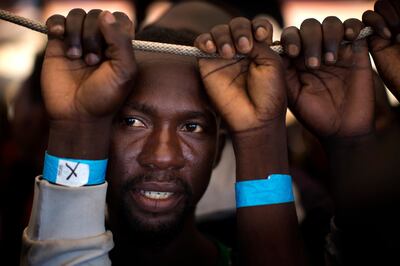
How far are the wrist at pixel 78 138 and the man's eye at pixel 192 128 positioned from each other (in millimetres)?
235

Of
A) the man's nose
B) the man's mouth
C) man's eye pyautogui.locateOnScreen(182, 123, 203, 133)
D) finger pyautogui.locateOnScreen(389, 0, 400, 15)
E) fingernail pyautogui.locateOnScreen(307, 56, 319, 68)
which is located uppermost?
finger pyautogui.locateOnScreen(389, 0, 400, 15)

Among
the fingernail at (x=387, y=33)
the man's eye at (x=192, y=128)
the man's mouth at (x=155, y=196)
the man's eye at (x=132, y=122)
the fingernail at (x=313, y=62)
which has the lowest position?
the man's mouth at (x=155, y=196)

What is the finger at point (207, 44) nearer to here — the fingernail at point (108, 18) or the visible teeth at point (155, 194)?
the fingernail at point (108, 18)

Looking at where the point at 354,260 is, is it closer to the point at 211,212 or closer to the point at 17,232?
the point at 211,212

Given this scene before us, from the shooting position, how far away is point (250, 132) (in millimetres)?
1087

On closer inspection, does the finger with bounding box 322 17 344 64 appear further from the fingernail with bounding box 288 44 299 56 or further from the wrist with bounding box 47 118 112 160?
the wrist with bounding box 47 118 112 160

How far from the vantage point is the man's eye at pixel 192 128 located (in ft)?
4.15

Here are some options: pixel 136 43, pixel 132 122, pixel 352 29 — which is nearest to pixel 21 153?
pixel 132 122

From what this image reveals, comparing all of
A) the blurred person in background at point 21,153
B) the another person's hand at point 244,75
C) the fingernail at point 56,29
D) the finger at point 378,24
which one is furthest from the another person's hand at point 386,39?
the blurred person in background at point 21,153

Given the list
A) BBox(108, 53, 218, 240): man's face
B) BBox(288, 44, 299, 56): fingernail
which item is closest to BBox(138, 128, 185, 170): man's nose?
BBox(108, 53, 218, 240): man's face

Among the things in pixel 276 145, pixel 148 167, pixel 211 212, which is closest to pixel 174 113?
pixel 148 167

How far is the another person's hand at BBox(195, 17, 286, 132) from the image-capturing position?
3.43ft

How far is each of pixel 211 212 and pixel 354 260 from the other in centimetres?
69

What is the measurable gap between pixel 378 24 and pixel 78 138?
2.21 feet
